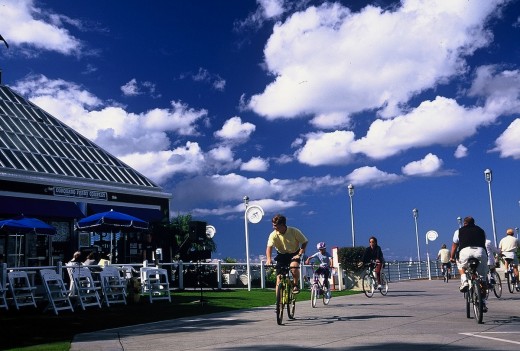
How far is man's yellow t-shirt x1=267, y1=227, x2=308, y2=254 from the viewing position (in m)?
10.0

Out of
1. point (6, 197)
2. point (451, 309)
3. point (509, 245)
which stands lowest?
point (451, 309)

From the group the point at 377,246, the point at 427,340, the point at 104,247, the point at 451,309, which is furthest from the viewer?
the point at 104,247

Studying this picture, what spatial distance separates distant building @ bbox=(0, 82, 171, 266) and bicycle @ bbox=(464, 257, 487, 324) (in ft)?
57.9

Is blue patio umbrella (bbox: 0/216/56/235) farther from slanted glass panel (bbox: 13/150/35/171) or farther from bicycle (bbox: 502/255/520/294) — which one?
bicycle (bbox: 502/255/520/294)

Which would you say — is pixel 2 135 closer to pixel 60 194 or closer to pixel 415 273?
pixel 60 194

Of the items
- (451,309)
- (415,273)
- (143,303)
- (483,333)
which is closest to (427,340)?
(483,333)

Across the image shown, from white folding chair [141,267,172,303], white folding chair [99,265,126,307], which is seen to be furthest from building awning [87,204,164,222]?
white folding chair [99,265,126,307]

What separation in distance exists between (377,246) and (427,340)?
992 cm

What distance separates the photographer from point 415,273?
31.0 meters

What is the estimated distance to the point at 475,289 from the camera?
9.08 m

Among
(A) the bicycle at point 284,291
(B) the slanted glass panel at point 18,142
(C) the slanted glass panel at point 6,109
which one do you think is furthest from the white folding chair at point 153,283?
(C) the slanted glass panel at point 6,109

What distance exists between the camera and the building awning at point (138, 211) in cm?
2702

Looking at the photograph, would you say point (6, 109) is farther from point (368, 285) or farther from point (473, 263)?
point (473, 263)

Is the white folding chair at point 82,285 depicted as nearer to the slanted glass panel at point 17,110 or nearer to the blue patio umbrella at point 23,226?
the blue patio umbrella at point 23,226
